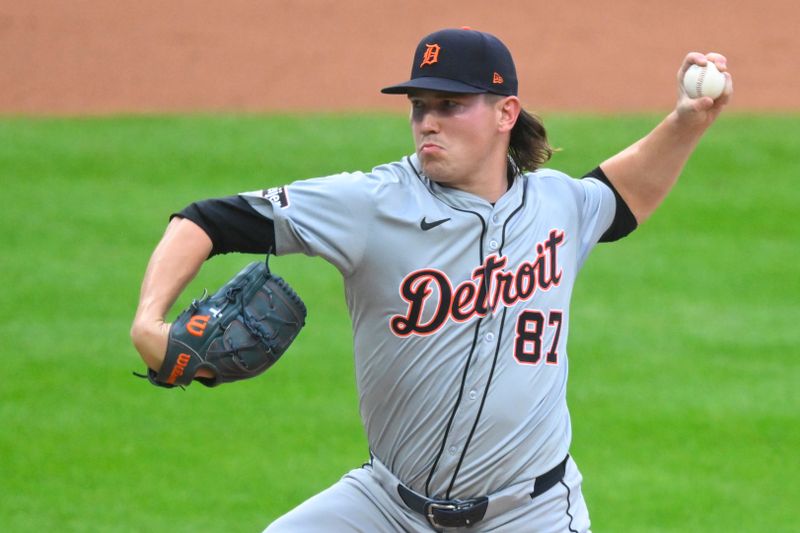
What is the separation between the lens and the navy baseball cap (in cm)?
384

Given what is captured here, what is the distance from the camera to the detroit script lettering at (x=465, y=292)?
3.81 meters

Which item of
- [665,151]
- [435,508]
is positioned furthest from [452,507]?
[665,151]

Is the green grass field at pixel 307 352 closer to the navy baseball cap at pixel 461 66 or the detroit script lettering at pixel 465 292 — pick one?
the detroit script lettering at pixel 465 292

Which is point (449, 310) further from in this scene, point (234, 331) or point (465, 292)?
point (234, 331)

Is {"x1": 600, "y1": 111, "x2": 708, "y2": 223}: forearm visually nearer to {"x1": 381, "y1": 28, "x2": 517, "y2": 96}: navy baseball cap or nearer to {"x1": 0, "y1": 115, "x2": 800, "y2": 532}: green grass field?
{"x1": 381, "y1": 28, "x2": 517, "y2": 96}: navy baseball cap

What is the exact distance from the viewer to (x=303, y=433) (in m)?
7.70

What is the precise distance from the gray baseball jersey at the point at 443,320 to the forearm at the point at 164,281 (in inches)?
10.1

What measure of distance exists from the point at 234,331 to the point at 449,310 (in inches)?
24.9

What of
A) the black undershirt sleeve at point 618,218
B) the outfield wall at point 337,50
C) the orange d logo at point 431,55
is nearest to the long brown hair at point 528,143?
the black undershirt sleeve at point 618,218

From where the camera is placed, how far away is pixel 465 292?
12.6ft

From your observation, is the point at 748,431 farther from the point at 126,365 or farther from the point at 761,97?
the point at 761,97

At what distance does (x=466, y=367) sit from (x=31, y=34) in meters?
12.8

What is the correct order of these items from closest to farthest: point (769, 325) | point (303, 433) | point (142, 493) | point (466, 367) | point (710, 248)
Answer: point (466, 367) < point (142, 493) < point (303, 433) < point (769, 325) < point (710, 248)

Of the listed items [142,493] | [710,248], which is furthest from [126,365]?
[710,248]
